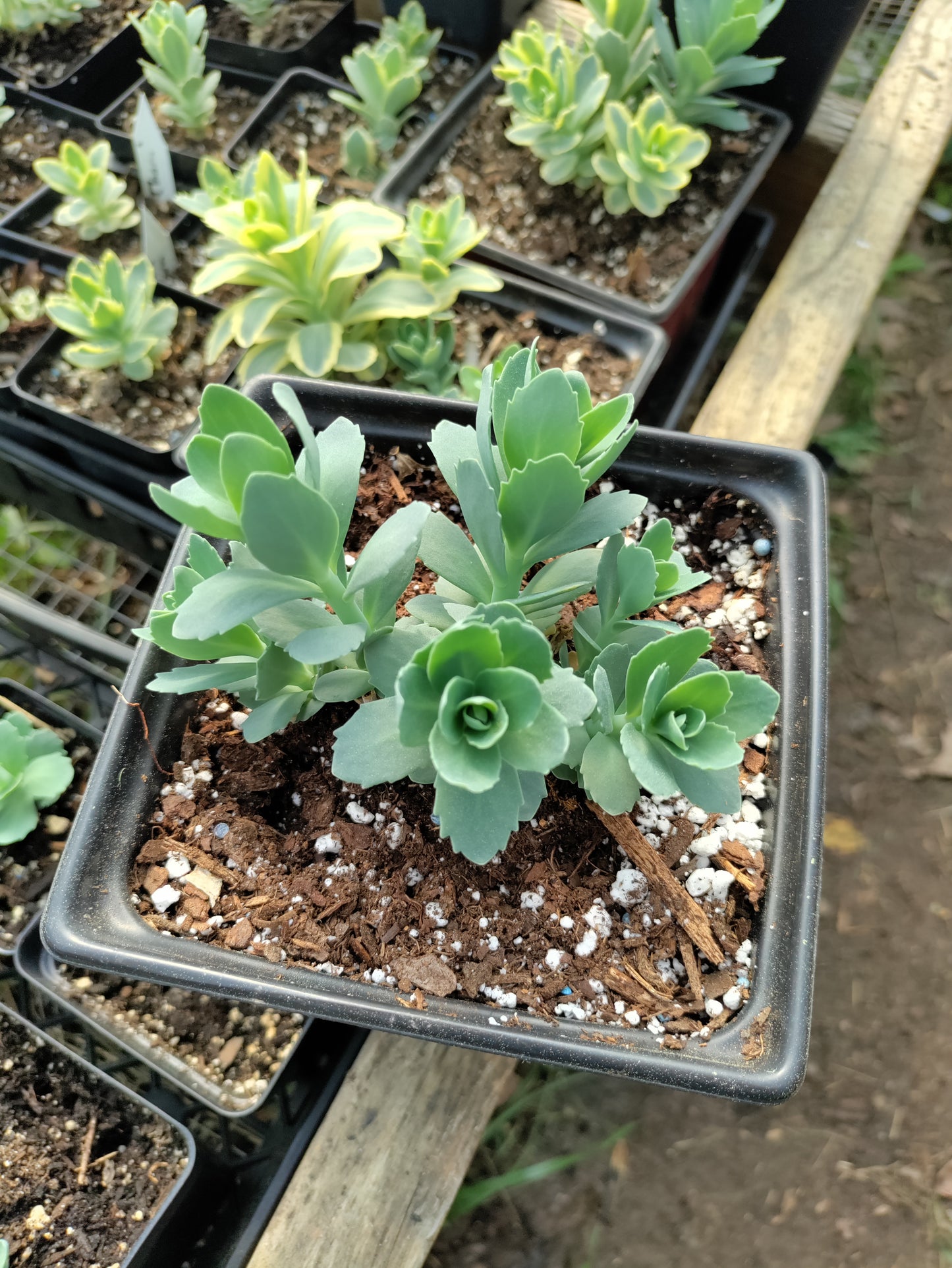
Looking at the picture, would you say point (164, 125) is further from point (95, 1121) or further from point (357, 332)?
point (95, 1121)

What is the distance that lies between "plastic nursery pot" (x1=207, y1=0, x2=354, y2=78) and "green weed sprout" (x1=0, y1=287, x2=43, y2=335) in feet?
1.96

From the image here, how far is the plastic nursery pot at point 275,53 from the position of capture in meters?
1.54

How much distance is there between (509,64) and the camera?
49.2 inches

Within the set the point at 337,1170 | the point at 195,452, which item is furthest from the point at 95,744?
the point at 195,452

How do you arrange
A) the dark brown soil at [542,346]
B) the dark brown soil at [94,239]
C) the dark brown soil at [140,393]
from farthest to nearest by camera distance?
the dark brown soil at [94,239] < the dark brown soil at [140,393] < the dark brown soil at [542,346]

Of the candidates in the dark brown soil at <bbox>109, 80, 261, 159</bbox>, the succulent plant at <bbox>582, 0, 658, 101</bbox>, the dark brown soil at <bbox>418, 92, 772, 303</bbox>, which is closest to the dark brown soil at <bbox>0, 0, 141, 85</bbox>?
the dark brown soil at <bbox>109, 80, 261, 159</bbox>

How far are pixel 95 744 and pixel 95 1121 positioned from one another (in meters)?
0.41

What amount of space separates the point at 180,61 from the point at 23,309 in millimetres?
441

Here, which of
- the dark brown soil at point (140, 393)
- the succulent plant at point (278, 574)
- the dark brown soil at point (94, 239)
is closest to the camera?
the succulent plant at point (278, 574)

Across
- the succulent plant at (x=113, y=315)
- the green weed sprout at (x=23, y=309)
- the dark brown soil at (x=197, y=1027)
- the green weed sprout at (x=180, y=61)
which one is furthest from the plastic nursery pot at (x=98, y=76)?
the dark brown soil at (x=197, y=1027)

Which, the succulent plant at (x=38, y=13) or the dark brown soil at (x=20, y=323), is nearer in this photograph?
the dark brown soil at (x=20, y=323)

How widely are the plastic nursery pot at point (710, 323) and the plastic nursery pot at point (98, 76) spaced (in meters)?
1.09

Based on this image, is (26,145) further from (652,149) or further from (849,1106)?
(849,1106)

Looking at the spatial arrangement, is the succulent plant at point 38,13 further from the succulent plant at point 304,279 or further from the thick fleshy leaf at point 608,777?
the thick fleshy leaf at point 608,777
